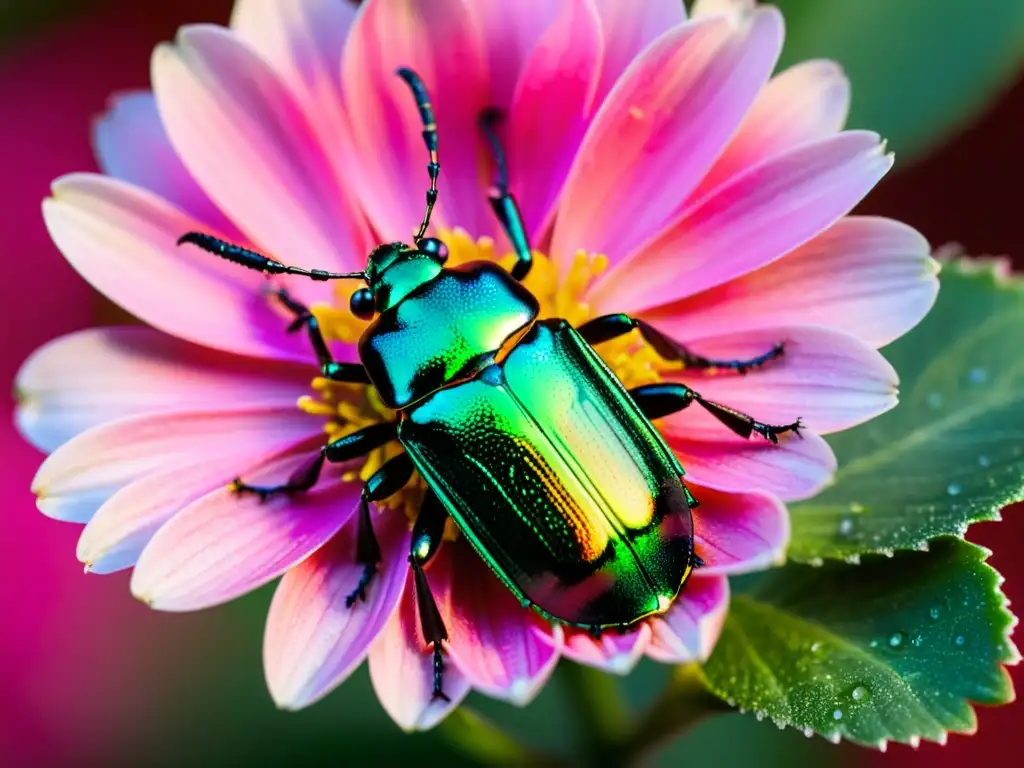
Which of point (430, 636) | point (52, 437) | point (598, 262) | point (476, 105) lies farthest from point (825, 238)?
point (52, 437)

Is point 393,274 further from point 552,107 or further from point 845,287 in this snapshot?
point 845,287

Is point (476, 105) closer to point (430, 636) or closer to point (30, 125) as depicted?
point (430, 636)

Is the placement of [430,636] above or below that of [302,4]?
below

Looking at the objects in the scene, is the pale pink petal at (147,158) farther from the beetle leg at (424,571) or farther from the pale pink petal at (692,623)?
the pale pink petal at (692,623)

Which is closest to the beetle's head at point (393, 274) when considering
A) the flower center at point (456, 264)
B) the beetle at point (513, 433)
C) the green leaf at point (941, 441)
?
the beetle at point (513, 433)

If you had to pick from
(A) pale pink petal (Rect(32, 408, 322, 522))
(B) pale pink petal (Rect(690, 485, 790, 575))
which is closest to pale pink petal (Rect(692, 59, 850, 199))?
(B) pale pink petal (Rect(690, 485, 790, 575))

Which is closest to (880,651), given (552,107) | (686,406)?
(686,406)
